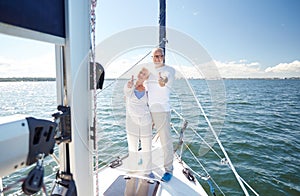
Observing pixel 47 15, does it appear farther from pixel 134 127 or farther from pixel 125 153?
pixel 125 153

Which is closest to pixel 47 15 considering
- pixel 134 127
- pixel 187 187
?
pixel 134 127

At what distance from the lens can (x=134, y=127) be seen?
123 centimetres

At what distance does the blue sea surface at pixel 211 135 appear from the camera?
0.69m

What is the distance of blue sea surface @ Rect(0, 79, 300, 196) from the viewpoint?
2.26 ft

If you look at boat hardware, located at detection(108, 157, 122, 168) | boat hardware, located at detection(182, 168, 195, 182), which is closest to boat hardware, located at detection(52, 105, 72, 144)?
boat hardware, located at detection(108, 157, 122, 168)

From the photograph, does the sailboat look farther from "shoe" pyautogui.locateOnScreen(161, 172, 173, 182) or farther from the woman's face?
"shoe" pyautogui.locateOnScreen(161, 172, 173, 182)

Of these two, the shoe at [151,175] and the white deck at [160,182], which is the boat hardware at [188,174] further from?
the shoe at [151,175]

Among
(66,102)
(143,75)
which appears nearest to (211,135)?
(143,75)

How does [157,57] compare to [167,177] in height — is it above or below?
above

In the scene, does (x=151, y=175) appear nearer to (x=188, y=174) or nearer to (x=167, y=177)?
(x=167, y=177)

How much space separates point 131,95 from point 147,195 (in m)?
0.68

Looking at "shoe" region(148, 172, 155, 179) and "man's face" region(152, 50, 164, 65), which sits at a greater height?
"man's face" region(152, 50, 164, 65)

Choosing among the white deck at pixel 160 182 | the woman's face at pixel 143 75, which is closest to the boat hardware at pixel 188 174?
the white deck at pixel 160 182

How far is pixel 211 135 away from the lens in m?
2.41
